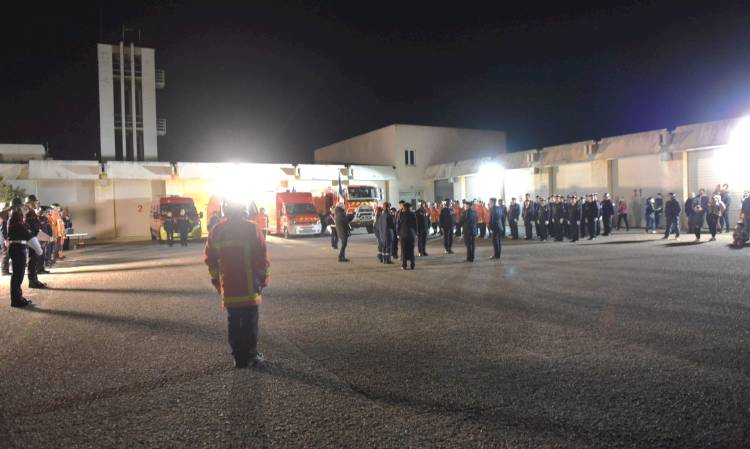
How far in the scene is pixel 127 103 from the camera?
39844 millimetres

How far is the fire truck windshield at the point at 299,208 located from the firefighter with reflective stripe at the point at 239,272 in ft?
75.1

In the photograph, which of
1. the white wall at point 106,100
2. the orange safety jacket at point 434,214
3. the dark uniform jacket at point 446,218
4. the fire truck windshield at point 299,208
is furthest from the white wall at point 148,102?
the dark uniform jacket at point 446,218

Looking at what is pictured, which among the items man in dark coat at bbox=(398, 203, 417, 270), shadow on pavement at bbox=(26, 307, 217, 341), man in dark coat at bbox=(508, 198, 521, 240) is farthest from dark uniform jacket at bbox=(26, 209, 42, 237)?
man in dark coat at bbox=(508, 198, 521, 240)

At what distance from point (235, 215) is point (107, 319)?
418cm

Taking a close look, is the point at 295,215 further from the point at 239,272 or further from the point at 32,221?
the point at 239,272

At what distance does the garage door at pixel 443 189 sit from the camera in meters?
43.0

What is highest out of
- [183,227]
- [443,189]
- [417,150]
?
[417,150]

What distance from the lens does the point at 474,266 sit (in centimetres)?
1373

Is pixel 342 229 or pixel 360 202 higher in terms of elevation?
pixel 360 202

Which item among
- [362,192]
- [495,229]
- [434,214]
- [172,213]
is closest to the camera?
[495,229]

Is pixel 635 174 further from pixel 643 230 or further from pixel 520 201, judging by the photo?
pixel 520 201

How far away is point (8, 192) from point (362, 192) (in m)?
19.6

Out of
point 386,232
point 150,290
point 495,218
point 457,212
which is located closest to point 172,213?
point 457,212

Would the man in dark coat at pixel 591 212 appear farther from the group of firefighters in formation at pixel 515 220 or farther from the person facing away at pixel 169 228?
the person facing away at pixel 169 228
